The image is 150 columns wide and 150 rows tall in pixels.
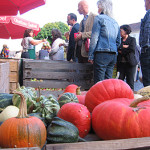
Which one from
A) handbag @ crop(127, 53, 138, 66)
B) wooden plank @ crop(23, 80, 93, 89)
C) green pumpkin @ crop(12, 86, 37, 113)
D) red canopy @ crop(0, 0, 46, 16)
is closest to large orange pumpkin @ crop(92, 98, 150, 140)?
green pumpkin @ crop(12, 86, 37, 113)

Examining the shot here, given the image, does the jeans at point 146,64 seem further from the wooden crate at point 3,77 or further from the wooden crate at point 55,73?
the wooden crate at point 3,77

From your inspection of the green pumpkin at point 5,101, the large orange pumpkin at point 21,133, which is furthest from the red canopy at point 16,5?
the large orange pumpkin at point 21,133

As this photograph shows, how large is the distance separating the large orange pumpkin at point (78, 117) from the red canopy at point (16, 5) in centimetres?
543

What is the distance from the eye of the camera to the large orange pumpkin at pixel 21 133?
0.96 metres

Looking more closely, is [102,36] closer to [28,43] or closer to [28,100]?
[28,100]

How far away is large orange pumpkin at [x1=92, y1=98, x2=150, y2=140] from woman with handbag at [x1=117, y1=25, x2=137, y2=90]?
3718 mm

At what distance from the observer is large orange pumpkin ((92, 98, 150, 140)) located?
1151 millimetres

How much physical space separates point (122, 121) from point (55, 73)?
3.58m

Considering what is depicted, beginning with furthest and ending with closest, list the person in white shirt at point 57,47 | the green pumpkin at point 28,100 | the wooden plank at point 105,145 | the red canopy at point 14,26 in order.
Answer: the red canopy at point 14,26, the person in white shirt at point 57,47, the green pumpkin at point 28,100, the wooden plank at point 105,145

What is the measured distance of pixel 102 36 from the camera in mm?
3818

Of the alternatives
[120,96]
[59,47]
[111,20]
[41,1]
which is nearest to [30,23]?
[41,1]

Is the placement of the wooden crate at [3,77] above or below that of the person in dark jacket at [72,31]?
below

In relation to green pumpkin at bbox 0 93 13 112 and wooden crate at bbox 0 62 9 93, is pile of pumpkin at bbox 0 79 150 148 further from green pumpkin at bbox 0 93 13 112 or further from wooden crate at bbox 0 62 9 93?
wooden crate at bbox 0 62 9 93

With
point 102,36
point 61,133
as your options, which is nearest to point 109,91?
point 61,133
